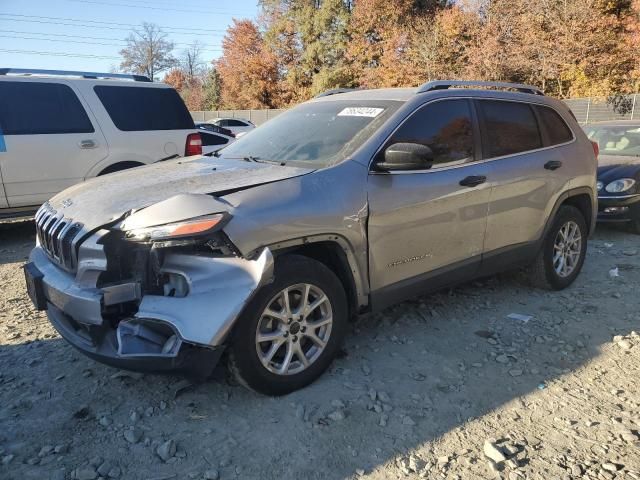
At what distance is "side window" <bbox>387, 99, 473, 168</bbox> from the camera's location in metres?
3.62

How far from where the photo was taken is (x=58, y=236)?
119 inches

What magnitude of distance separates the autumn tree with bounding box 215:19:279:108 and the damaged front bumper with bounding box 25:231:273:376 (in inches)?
1637

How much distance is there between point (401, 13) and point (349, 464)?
32.0 m

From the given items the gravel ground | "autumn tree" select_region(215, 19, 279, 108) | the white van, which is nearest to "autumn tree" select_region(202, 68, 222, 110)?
"autumn tree" select_region(215, 19, 279, 108)

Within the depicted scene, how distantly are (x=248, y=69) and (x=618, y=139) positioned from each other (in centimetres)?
3841

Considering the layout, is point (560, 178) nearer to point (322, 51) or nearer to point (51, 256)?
point (51, 256)

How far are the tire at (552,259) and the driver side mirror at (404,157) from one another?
1.97 meters

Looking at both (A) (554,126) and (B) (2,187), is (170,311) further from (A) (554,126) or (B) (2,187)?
(B) (2,187)

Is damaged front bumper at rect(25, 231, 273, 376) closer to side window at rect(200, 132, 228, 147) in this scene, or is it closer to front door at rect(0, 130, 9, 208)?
front door at rect(0, 130, 9, 208)

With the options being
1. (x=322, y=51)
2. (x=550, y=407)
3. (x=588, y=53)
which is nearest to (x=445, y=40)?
(x=588, y=53)

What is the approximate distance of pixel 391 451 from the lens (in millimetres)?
2621

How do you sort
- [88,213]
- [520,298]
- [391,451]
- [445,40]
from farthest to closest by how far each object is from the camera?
[445,40], [520,298], [88,213], [391,451]

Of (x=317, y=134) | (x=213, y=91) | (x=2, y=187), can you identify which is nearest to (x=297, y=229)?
(x=317, y=134)

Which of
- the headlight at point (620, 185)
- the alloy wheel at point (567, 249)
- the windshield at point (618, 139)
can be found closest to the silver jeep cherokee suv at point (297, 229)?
the alloy wheel at point (567, 249)
